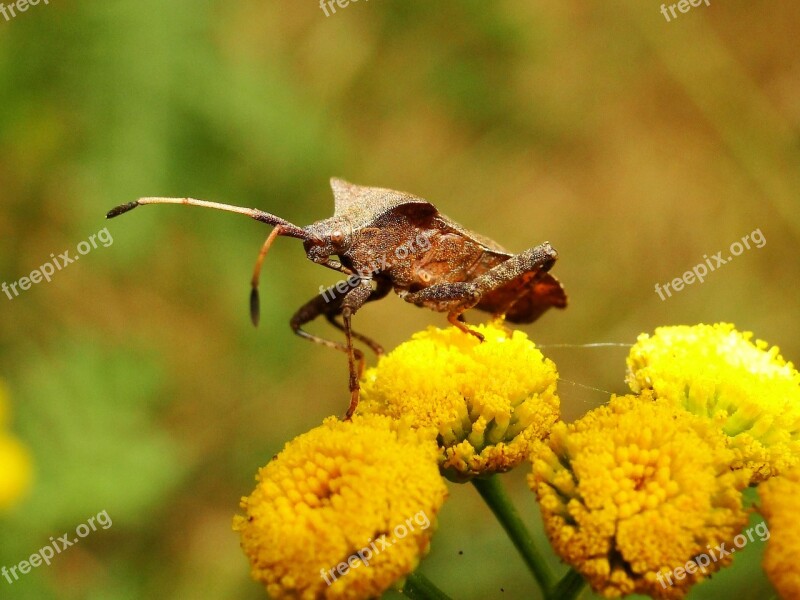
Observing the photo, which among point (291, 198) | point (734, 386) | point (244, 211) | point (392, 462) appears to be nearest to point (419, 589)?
point (392, 462)

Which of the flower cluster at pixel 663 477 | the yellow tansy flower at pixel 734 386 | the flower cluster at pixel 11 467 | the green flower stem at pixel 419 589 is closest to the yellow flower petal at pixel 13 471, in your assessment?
the flower cluster at pixel 11 467

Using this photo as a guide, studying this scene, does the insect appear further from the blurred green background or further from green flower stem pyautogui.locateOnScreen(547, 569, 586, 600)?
the blurred green background

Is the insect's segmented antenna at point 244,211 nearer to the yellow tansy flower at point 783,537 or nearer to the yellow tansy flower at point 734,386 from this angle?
the yellow tansy flower at point 734,386

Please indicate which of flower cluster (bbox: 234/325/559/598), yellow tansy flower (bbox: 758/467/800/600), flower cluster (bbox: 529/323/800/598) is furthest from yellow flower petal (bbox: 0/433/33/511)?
yellow tansy flower (bbox: 758/467/800/600)

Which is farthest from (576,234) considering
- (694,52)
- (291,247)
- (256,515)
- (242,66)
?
(256,515)

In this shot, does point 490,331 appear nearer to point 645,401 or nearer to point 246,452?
point 645,401
